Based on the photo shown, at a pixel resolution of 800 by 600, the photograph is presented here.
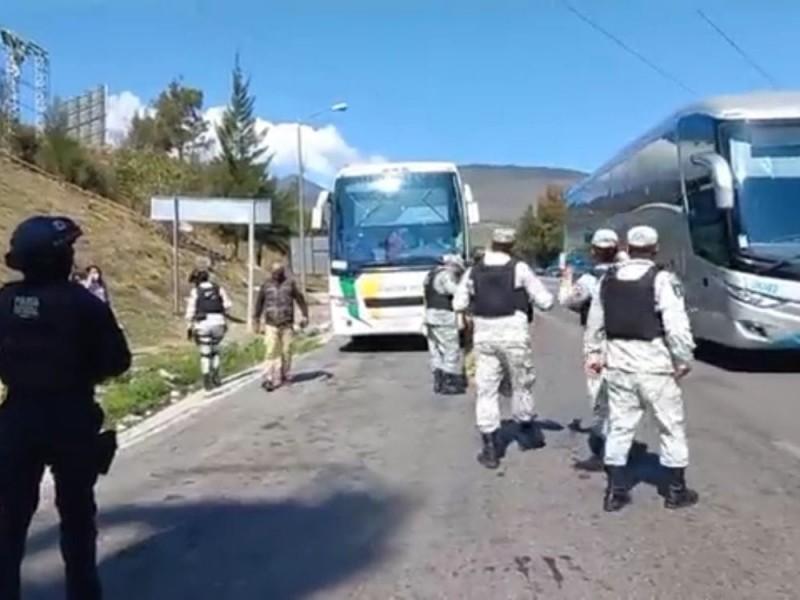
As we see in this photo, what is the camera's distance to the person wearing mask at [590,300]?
937cm

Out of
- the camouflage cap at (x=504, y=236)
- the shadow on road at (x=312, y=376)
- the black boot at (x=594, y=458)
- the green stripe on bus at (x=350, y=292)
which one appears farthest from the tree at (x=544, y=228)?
the black boot at (x=594, y=458)

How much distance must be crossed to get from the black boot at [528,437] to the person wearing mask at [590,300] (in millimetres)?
623

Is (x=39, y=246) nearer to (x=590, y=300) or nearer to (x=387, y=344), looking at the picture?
(x=590, y=300)

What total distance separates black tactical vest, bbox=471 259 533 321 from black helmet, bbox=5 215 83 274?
5.12 meters

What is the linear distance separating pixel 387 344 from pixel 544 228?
324ft

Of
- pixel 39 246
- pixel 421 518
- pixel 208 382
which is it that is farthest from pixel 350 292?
pixel 39 246

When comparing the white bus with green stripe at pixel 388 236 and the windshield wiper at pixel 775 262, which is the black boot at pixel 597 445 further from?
the white bus with green stripe at pixel 388 236

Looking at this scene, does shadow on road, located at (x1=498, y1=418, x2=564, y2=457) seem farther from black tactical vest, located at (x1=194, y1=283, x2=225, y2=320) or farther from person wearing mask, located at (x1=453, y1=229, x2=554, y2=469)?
black tactical vest, located at (x1=194, y1=283, x2=225, y2=320)

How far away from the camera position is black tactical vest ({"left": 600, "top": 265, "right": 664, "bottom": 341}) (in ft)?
26.9

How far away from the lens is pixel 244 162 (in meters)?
64.8

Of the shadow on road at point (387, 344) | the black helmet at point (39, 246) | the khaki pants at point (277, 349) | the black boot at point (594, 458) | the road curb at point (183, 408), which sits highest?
the black helmet at point (39, 246)

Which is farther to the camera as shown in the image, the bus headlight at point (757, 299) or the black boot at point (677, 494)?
the bus headlight at point (757, 299)

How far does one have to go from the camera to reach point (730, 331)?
1744 cm

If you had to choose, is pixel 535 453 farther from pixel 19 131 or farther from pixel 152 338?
pixel 19 131
